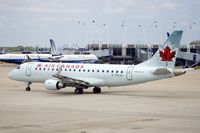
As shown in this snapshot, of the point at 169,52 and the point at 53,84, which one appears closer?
the point at 169,52

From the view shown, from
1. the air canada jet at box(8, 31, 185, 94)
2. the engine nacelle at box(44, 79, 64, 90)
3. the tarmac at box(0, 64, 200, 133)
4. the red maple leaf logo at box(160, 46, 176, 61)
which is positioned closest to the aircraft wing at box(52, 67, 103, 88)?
the air canada jet at box(8, 31, 185, 94)

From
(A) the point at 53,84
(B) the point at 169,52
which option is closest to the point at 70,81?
(A) the point at 53,84

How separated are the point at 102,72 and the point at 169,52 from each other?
6.50m

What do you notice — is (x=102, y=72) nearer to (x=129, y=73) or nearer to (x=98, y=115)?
(x=129, y=73)

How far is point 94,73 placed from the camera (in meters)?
43.1

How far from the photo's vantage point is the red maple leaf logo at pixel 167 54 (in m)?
39.8

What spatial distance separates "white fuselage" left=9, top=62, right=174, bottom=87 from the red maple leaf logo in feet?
4.15

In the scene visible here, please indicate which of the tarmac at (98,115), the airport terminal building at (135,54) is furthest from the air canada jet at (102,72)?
the airport terminal building at (135,54)

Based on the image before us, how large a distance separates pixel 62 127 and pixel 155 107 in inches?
440

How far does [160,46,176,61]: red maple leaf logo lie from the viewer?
3981cm

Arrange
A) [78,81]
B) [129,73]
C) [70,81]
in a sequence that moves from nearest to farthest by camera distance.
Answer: [129,73]
[70,81]
[78,81]

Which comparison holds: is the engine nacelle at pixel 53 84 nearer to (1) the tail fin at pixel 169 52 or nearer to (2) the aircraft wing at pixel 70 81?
(2) the aircraft wing at pixel 70 81

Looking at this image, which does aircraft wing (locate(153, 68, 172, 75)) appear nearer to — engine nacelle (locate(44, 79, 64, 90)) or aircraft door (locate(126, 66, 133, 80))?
aircraft door (locate(126, 66, 133, 80))

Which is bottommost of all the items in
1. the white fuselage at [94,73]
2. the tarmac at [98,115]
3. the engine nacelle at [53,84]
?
the tarmac at [98,115]
